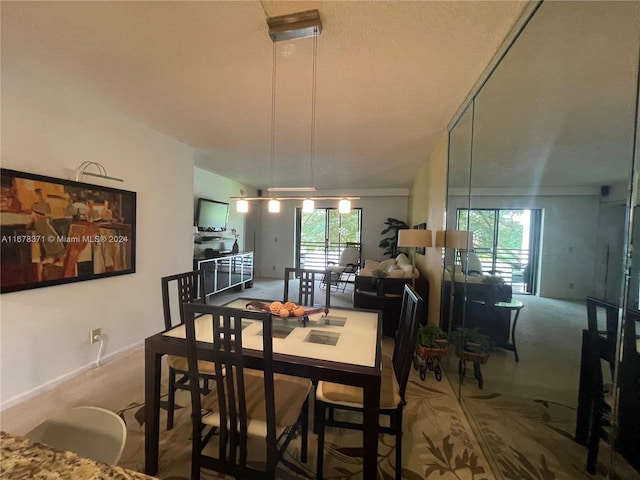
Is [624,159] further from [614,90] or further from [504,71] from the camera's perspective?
[504,71]

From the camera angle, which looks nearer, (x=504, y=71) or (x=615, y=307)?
(x=615, y=307)

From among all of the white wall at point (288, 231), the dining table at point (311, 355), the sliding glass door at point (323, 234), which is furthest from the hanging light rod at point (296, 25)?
the sliding glass door at point (323, 234)

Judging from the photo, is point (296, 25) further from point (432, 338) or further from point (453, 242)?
point (432, 338)

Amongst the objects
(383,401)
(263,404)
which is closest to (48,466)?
(263,404)

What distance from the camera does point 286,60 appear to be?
1.82 metres

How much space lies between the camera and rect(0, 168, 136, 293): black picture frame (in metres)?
1.89

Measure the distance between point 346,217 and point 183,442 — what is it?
628 centimetres

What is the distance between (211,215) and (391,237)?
441 centimetres

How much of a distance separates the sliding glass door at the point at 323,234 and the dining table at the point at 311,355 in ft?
18.3

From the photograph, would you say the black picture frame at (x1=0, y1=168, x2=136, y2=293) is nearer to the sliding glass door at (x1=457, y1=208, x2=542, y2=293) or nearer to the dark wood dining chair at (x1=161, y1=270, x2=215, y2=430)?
the dark wood dining chair at (x1=161, y1=270, x2=215, y2=430)

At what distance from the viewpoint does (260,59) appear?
5.92ft

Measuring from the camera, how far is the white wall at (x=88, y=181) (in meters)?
1.97

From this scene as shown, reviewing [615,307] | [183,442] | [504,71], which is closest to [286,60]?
[504,71]

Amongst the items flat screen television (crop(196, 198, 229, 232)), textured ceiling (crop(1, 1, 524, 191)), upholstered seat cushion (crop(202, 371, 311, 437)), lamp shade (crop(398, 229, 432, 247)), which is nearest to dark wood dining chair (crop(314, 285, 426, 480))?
upholstered seat cushion (crop(202, 371, 311, 437))
